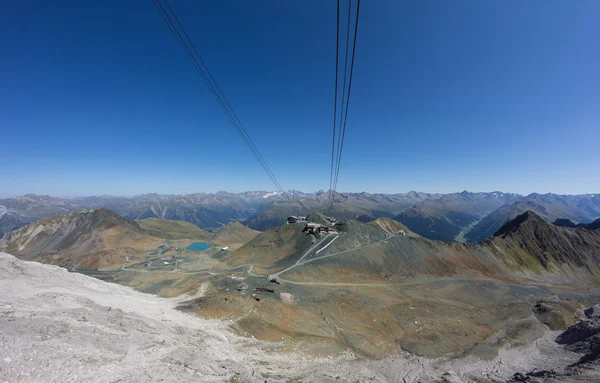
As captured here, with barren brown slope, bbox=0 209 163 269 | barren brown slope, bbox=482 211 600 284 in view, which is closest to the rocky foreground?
barren brown slope, bbox=0 209 163 269

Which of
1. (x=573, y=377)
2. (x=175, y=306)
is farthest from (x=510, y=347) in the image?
(x=175, y=306)

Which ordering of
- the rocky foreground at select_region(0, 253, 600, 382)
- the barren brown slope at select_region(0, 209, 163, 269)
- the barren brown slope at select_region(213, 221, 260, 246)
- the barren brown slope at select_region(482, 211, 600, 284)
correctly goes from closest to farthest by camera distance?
the rocky foreground at select_region(0, 253, 600, 382), the barren brown slope at select_region(0, 209, 163, 269), the barren brown slope at select_region(482, 211, 600, 284), the barren brown slope at select_region(213, 221, 260, 246)

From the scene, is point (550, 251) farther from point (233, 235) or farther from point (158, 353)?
point (233, 235)

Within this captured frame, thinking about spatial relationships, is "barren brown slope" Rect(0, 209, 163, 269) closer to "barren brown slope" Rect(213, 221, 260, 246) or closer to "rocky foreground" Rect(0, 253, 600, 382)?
"barren brown slope" Rect(213, 221, 260, 246)

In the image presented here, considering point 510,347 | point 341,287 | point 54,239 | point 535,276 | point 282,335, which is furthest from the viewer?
point 54,239

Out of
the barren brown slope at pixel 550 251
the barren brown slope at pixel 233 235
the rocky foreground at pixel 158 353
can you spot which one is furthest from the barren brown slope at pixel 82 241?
the barren brown slope at pixel 550 251

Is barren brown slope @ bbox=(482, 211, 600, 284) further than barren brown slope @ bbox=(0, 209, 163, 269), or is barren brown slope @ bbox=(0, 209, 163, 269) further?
barren brown slope @ bbox=(482, 211, 600, 284)

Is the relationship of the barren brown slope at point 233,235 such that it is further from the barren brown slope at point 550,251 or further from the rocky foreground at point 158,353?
the barren brown slope at point 550,251

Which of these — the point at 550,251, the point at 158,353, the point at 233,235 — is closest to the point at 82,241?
the point at 233,235

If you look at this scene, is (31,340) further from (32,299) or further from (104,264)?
(104,264)
